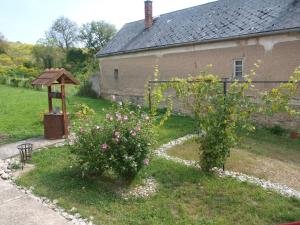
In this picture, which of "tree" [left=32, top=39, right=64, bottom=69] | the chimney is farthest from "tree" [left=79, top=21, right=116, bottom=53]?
the chimney

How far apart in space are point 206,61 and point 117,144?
29.4 ft

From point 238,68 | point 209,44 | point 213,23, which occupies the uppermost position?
point 213,23

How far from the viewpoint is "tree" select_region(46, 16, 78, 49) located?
52.0 metres

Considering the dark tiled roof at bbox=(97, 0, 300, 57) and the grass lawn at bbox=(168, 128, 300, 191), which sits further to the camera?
the dark tiled roof at bbox=(97, 0, 300, 57)

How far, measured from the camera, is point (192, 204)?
4.71 meters

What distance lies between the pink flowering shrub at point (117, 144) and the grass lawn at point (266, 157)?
243 cm

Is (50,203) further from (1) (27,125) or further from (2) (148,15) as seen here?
(2) (148,15)

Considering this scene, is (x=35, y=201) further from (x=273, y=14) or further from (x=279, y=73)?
(x=273, y=14)

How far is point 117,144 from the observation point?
16.7 feet

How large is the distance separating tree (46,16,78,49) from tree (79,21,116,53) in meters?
3.48

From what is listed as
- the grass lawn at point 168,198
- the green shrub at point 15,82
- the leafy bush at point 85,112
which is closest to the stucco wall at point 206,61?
the grass lawn at point 168,198

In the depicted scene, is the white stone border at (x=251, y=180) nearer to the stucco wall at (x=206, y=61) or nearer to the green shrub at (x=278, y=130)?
the green shrub at (x=278, y=130)

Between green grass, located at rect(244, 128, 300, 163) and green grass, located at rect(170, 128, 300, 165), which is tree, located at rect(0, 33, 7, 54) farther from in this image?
green grass, located at rect(244, 128, 300, 163)

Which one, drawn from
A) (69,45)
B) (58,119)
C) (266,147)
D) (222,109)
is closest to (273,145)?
(266,147)
